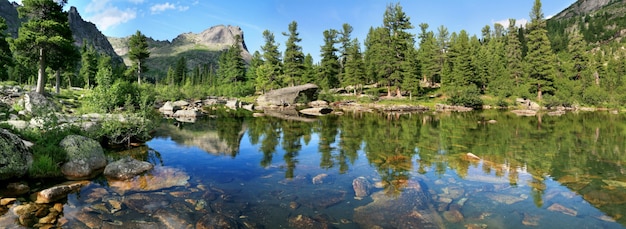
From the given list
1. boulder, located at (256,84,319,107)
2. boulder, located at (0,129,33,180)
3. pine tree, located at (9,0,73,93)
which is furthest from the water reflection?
boulder, located at (256,84,319,107)

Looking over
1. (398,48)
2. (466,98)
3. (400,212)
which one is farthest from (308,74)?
(400,212)

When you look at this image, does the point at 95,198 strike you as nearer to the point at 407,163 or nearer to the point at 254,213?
the point at 254,213

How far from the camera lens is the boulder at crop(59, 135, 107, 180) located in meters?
11.5

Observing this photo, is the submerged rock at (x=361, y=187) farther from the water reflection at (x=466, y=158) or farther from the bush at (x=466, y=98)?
the bush at (x=466, y=98)

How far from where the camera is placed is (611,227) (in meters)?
7.79

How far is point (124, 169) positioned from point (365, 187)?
29.0 feet

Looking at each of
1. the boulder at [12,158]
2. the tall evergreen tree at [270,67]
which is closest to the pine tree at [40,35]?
the boulder at [12,158]

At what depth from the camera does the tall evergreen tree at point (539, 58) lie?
59031mm

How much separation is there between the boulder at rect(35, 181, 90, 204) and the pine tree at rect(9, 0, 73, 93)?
27.0 m

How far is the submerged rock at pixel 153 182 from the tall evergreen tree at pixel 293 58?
5814cm

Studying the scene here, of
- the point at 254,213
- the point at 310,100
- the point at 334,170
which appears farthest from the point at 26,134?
the point at 310,100

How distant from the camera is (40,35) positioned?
29.8m

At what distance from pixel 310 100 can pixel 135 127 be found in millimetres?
44361

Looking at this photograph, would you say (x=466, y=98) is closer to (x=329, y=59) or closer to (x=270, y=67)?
(x=329, y=59)
